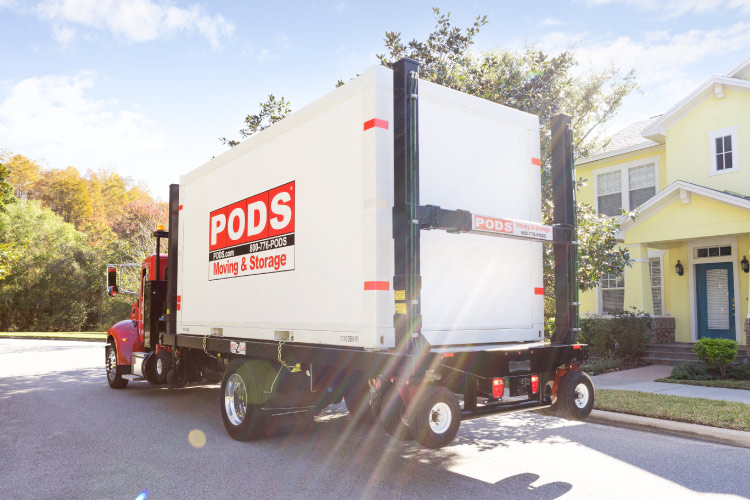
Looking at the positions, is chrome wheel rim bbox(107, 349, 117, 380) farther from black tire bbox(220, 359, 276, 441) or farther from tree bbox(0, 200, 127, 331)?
tree bbox(0, 200, 127, 331)

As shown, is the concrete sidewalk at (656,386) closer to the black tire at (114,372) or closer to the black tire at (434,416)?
the black tire at (434,416)

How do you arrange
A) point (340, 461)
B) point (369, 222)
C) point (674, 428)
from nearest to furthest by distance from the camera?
point (369, 222) < point (340, 461) < point (674, 428)

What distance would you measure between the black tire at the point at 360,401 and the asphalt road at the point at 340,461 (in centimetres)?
28

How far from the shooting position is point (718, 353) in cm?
1184

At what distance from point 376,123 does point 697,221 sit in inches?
489

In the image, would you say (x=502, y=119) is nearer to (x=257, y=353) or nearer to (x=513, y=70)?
(x=257, y=353)

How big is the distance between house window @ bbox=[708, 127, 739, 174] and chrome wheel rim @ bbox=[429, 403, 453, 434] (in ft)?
46.0

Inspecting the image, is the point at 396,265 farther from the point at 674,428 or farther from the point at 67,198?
the point at 67,198

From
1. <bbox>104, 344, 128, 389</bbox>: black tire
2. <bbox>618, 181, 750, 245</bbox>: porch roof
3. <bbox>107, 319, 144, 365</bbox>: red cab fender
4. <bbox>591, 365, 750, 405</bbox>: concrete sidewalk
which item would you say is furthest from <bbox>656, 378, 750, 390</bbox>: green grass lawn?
<bbox>104, 344, 128, 389</bbox>: black tire

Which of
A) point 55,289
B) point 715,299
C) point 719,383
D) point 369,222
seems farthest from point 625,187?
point 55,289

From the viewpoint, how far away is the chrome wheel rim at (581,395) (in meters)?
→ 5.59

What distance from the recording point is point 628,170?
18.6 meters

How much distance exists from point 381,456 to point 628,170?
50.6 feet

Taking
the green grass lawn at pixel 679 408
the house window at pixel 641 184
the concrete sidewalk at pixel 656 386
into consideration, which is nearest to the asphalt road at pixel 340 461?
the green grass lawn at pixel 679 408
